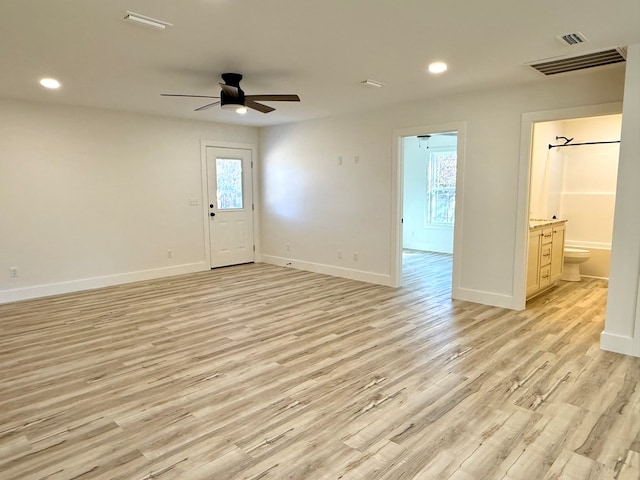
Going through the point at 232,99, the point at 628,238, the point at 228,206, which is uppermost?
the point at 232,99

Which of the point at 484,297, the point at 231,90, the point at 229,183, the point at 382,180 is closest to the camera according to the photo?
the point at 231,90

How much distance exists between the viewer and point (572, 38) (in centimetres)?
298

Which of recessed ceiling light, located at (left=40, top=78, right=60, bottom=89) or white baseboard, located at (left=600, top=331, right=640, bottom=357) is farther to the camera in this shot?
recessed ceiling light, located at (left=40, top=78, right=60, bottom=89)

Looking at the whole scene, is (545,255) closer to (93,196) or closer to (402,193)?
(402,193)

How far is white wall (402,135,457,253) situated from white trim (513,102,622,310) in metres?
3.95

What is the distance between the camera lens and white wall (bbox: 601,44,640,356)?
3.17 meters

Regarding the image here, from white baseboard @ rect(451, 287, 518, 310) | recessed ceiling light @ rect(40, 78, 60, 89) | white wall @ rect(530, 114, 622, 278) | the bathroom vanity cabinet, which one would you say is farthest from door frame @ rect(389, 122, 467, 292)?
recessed ceiling light @ rect(40, 78, 60, 89)

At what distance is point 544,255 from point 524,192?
1.16 meters

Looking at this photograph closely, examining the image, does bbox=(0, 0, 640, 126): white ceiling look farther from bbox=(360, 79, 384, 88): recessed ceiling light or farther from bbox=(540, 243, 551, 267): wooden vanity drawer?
bbox=(540, 243, 551, 267): wooden vanity drawer

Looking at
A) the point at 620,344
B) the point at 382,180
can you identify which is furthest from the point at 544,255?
the point at 382,180

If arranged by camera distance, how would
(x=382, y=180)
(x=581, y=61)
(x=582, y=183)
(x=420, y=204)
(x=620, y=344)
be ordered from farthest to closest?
(x=420, y=204), (x=582, y=183), (x=382, y=180), (x=581, y=61), (x=620, y=344)

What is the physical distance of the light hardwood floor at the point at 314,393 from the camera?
2.06m

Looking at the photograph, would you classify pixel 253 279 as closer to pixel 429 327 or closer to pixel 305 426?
pixel 429 327

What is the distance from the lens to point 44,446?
7.20 feet
